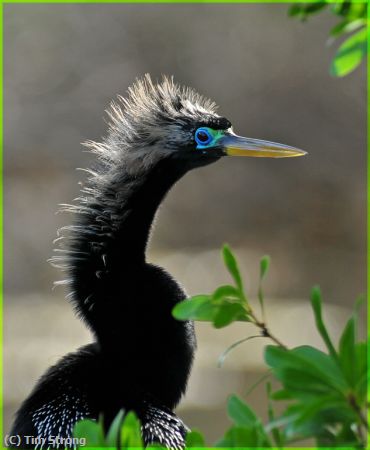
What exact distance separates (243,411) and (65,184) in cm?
903

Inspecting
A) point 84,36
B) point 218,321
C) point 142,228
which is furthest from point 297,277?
point 218,321

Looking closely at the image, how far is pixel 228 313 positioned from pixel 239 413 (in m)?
0.17

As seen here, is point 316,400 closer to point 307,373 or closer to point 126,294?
point 307,373

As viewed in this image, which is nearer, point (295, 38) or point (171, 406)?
point (171, 406)

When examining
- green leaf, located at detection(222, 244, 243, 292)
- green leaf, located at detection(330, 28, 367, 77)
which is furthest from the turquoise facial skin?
green leaf, located at detection(222, 244, 243, 292)

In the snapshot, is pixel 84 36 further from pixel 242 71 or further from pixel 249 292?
pixel 249 292

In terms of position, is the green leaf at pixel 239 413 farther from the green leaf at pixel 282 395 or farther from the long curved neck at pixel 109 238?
the long curved neck at pixel 109 238

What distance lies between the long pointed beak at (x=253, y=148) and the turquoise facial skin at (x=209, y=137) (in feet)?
0.09

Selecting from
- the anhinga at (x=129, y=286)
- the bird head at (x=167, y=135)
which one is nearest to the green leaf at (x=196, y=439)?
the anhinga at (x=129, y=286)

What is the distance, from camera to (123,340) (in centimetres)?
294

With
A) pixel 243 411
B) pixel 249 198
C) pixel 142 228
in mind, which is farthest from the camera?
pixel 249 198

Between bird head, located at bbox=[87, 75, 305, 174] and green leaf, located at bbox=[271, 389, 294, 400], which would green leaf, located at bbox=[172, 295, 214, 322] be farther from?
bird head, located at bbox=[87, 75, 305, 174]

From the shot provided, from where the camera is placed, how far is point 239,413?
1.45 metres

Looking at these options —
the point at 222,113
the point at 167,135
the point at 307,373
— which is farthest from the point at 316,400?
the point at 222,113
